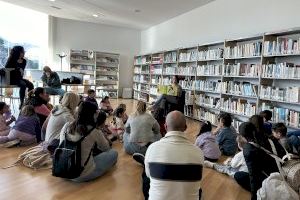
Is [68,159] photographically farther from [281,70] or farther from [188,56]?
[188,56]

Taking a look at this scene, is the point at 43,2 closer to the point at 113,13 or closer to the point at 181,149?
the point at 113,13

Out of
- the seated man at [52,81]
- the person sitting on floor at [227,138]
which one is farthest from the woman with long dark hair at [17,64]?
the person sitting on floor at [227,138]

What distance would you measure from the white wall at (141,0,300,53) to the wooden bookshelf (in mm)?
258

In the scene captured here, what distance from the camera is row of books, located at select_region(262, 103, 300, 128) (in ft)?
15.8

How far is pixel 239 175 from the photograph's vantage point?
320cm

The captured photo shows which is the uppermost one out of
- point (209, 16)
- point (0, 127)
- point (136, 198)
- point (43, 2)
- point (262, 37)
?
point (43, 2)

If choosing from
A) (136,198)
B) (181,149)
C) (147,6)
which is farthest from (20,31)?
(181,149)

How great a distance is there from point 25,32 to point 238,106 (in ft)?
29.3

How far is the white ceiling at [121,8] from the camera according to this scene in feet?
26.4

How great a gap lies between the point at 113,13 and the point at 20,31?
392 cm

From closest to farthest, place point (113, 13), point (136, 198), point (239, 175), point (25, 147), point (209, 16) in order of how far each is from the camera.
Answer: point (136, 198) < point (239, 175) < point (25, 147) < point (209, 16) < point (113, 13)

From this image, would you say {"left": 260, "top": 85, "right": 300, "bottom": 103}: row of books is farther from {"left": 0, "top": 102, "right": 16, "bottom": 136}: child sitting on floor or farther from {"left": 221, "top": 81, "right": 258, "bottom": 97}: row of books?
{"left": 0, "top": 102, "right": 16, "bottom": 136}: child sitting on floor

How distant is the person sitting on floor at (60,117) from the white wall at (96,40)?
8499 millimetres

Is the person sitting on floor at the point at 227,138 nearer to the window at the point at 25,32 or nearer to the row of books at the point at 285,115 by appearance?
the row of books at the point at 285,115
